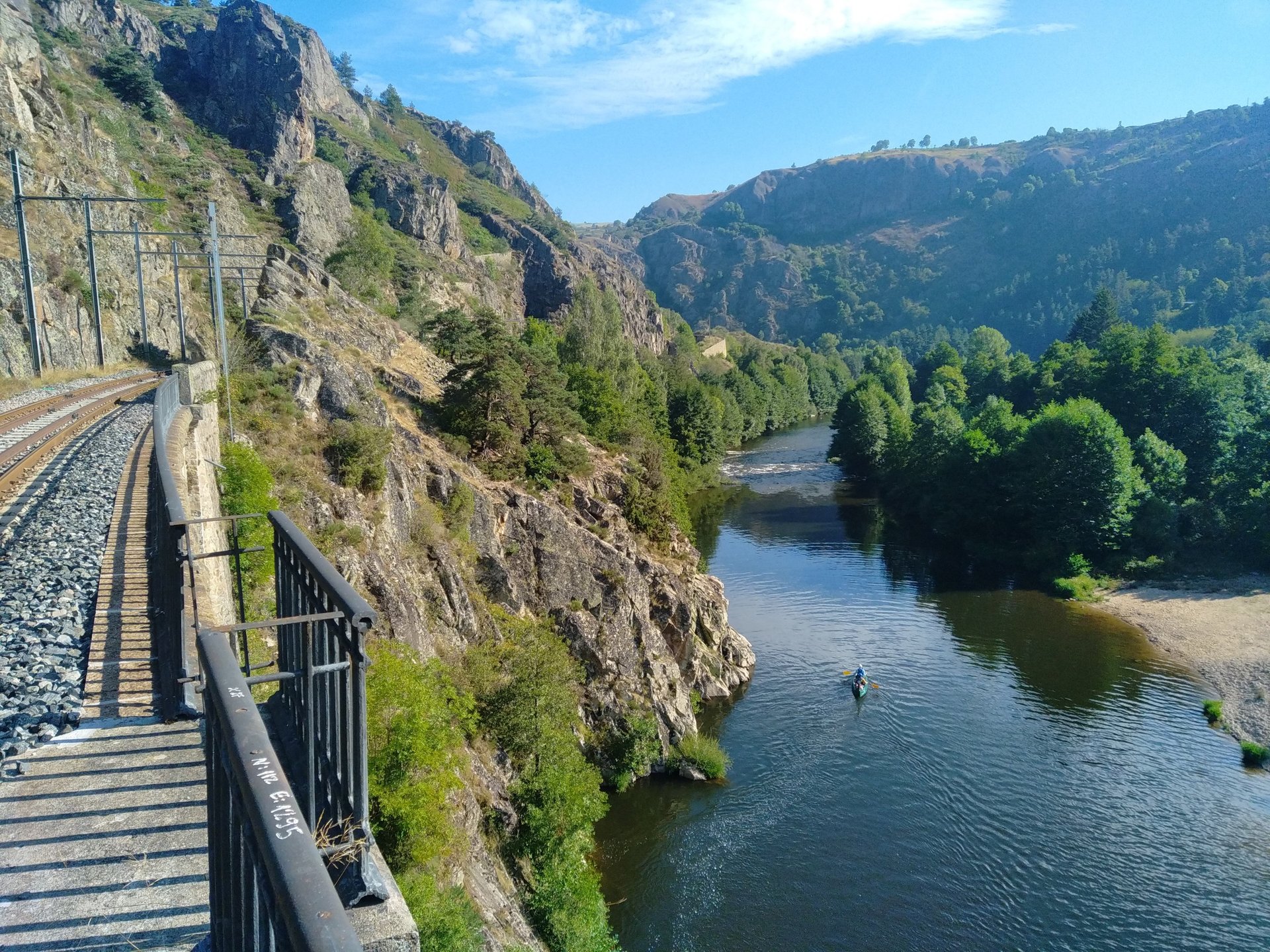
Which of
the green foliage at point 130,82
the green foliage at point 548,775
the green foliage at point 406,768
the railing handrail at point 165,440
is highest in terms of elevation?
the green foliage at point 130,82

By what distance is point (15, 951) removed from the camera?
388 cm

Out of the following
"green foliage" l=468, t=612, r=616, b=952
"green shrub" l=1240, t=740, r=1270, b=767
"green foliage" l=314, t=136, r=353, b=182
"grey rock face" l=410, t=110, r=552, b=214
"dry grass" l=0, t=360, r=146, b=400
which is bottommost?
"green shrub" l=1240, t=740, r=1270, b=767

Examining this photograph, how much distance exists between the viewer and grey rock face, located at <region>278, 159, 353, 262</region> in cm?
7075

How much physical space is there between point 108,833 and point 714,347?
150070mm

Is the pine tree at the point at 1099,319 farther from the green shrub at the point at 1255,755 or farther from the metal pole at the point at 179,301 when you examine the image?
the metal pole at the point at 179,301

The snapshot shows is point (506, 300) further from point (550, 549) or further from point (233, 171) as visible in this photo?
point (550, 549)

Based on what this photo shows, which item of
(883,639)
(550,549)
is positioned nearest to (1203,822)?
(883,639)

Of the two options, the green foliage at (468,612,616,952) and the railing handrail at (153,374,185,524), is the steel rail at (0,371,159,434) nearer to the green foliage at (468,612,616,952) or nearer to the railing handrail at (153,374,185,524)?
the railing handrail at (153,374,185,524)

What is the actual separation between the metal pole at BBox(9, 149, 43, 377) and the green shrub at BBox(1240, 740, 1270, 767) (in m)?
46.4

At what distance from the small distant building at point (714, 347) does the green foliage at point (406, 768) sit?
128 metres

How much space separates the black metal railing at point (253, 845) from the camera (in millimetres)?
2289

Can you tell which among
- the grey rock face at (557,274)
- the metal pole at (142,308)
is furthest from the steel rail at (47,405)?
the grey rock face at (557,274)

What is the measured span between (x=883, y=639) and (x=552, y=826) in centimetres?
2224

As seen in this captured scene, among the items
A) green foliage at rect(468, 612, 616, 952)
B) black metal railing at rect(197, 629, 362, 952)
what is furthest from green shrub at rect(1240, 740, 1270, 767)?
black metal railing at rect(197, 629, 362, 952)
